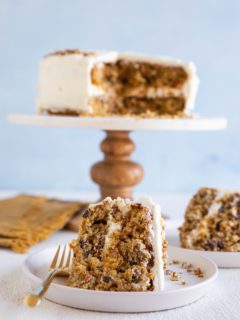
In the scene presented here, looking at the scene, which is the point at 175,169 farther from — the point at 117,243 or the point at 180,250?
the point at 117,243

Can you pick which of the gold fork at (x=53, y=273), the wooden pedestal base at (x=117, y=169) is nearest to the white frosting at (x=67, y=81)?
the wooden pedestal base at (x=117, y=169)

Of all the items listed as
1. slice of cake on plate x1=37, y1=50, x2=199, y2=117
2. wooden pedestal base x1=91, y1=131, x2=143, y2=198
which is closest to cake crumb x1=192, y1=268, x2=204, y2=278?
wooden pedestal base x1=91, y1=131, x2=143, y2=198

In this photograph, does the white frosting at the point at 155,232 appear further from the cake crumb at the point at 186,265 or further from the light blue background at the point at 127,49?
the light blue background at the point at 127,49

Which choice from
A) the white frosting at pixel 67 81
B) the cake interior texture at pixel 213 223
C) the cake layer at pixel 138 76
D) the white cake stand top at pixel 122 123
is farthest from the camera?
the cake layer at pixel 138 76

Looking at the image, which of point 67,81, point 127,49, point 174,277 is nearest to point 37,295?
point 174,277

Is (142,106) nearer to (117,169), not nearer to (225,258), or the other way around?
(117,169)

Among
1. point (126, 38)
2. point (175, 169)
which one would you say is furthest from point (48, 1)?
Result: point (175, 169)

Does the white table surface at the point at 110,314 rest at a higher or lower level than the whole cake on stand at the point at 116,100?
lower
